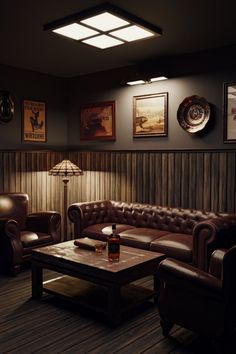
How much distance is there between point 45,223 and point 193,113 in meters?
2.52

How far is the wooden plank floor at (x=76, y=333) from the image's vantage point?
2.87m

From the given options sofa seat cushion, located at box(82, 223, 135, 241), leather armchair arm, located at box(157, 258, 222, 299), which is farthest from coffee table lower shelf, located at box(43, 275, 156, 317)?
sofa seat cushion, located at box(82, 223, 135, 241)

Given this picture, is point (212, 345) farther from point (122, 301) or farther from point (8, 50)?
point (8, 50)

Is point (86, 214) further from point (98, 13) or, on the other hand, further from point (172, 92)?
point (98, 13)

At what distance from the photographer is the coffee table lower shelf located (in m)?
3.47

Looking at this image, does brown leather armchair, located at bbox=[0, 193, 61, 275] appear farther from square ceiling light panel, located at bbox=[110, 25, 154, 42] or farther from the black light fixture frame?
square ceiling light panel, located at bbox=[110, 25, 154, 42]

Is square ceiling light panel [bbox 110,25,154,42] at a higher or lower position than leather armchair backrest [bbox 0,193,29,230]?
higher

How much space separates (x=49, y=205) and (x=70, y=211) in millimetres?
1012

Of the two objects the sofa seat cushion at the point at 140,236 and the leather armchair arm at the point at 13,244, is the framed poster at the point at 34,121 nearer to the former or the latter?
the leather armchair arm at the point at 13,244

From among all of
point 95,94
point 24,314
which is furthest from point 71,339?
point 95,94

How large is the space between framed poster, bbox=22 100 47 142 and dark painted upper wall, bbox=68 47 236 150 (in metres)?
0.60

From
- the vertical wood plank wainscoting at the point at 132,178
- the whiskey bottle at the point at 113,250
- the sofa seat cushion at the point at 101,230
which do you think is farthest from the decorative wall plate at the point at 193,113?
the whiskey bottle at the point at 113,250

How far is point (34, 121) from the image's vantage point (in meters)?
6.23

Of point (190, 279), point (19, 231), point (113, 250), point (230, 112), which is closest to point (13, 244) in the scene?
point (19, 231)
